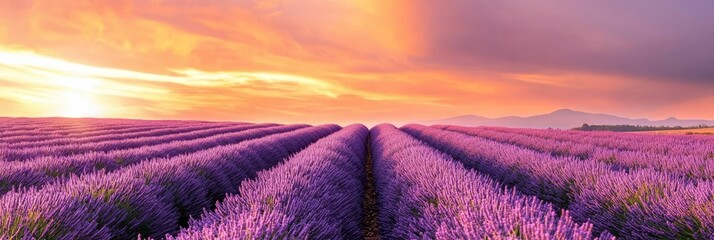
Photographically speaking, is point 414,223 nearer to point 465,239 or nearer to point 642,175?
point 465,239

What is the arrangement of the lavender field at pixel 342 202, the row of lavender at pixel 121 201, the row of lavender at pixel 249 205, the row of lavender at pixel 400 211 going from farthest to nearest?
the row of lavender at pixel 121 201 < the lavender field at pixel 342 202 < the row of lavender at pixel 249 205 < the row of lavender at pixel 400 211

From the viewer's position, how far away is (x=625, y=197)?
4066mm

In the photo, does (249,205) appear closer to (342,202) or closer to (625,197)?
(342,202)

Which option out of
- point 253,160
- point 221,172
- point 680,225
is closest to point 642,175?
point 680,225

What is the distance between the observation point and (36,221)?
2.89 m

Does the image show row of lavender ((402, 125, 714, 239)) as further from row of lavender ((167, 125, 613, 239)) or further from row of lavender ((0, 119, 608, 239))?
row of lavender ((0, 119, 608, 239))

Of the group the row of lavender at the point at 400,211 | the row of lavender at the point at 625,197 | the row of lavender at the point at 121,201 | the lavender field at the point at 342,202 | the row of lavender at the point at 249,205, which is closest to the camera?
the row of lavender at the point at 400,211

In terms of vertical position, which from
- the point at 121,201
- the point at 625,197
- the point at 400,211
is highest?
the point at 625,197

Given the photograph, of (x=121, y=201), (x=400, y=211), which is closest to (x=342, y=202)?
(x=400, y=211)

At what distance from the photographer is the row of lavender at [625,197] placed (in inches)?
135

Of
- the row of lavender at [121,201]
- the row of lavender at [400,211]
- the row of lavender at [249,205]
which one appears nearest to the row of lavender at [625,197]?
the row of lavender at [400,211]

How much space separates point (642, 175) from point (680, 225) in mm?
1234

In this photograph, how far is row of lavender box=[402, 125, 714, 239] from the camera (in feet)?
11.3

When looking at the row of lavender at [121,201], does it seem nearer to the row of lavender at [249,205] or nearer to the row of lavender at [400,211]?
the row of lavender at [249,205]
